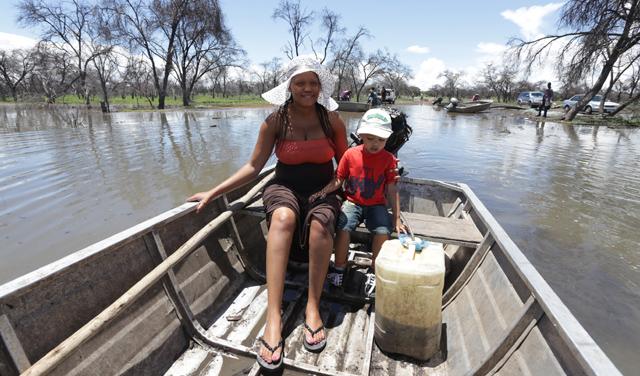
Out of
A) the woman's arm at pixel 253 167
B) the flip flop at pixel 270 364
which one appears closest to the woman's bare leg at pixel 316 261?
the flip flop at pixel 270 364

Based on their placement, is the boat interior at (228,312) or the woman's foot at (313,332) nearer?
the boat interior at (228,312)

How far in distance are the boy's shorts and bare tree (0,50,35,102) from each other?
55882mm

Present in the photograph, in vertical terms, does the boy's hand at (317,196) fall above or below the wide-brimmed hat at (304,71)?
below

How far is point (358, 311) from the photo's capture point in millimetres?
2742

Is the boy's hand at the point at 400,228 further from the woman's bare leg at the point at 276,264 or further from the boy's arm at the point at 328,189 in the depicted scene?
the woman's bare leg at the point at 276,264

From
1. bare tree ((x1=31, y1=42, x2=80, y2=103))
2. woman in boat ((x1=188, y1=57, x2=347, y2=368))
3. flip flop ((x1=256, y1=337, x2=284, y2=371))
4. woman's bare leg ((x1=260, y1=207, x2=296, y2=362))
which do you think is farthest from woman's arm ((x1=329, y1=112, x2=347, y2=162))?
bare tree ((x1=31, y1=42, x2=80, y2=103))

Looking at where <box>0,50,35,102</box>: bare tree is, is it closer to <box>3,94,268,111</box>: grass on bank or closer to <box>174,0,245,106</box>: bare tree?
<box>3,94,268,111</box>: grass on bank

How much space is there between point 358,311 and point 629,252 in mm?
4372

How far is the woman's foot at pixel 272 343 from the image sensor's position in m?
2.08

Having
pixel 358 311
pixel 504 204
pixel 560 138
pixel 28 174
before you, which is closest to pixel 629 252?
pixel 504 204

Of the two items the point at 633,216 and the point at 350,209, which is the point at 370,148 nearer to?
the point at 350,209

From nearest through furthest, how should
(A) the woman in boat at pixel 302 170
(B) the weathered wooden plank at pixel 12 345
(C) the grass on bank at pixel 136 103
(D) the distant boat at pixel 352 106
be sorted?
(B) the weathered wooden plank at pixel 12 345
(A) the woman in boat at pixel 302 170
(D) the distant boat at pixel 352 106
(C) the grass on bank at pixel 136 103

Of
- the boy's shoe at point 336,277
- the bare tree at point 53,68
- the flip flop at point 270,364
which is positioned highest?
the bare tree at point 53,68

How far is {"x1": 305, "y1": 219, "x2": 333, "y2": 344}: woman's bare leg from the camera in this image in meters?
2.37
